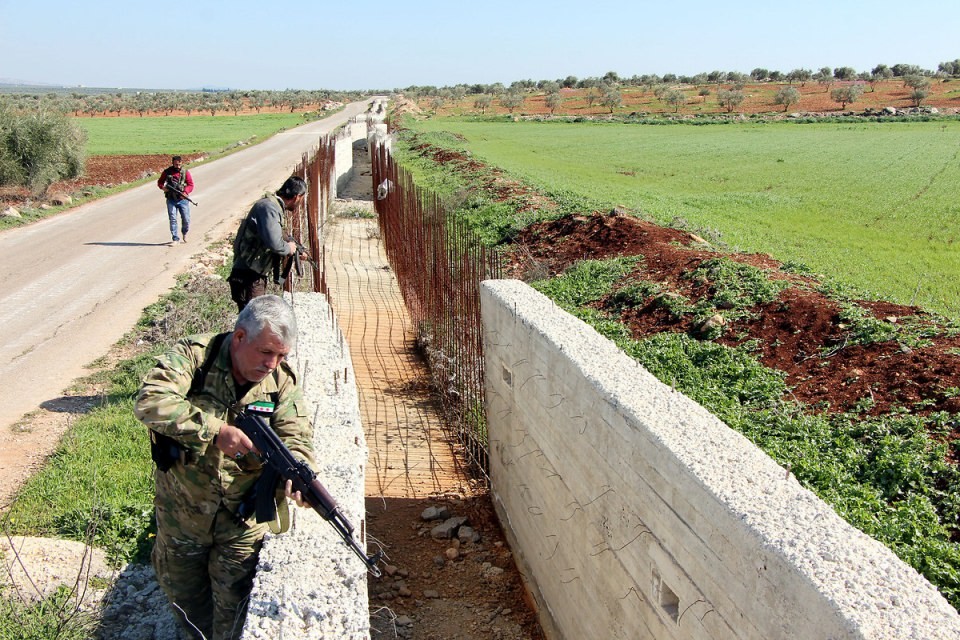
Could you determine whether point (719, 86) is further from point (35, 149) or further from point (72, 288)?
point (72, 288)

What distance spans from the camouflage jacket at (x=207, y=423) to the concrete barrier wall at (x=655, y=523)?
58.5 inches

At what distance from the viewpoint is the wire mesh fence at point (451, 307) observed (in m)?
7.00

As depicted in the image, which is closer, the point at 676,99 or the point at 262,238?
the point at 262,238

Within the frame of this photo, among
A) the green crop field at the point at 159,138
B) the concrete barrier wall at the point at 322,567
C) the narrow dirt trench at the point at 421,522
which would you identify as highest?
the green crop field at the point at 159,138

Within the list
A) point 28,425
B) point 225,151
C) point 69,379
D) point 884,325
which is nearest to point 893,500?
point 884,325

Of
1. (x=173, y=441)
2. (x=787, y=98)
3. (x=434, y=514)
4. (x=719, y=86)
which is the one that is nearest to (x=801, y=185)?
(x=434, y=514)

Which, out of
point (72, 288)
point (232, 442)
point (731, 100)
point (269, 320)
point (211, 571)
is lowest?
point (72, 288)

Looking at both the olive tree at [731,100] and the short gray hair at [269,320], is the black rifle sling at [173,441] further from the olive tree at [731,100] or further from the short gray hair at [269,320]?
the olive tree at [731,100]

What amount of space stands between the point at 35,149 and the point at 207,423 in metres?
25.0

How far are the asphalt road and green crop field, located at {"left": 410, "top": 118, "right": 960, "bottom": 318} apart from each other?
332 inches

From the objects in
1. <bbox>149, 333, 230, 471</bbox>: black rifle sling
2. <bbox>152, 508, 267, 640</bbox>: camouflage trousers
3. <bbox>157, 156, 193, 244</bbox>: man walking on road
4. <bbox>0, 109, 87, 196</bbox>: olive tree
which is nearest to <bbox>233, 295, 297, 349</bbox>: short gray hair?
<bbox>149, 333, 230, 471</bbox>: black rifle sling

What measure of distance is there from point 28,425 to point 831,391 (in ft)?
21.1

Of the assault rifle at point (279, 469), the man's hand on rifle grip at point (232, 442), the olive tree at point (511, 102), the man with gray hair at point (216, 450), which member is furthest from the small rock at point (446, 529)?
the olive tree at point (511, 102)

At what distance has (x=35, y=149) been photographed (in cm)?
2334
